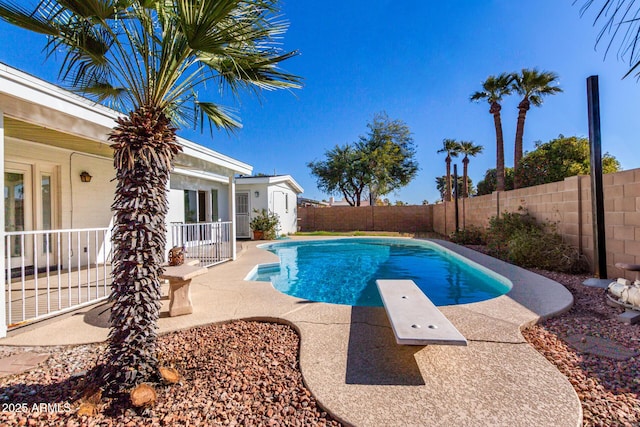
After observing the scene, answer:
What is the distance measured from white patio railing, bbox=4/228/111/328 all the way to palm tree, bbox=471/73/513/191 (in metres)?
17.9

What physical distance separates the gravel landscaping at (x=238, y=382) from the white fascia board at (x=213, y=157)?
4.54 m

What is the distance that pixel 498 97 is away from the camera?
16.3m

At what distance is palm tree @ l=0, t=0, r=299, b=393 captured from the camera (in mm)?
2471

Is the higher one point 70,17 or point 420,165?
point 420,165

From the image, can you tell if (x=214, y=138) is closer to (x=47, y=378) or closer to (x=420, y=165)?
(x=47, y=378)

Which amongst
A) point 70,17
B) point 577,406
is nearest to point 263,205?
point 70,17

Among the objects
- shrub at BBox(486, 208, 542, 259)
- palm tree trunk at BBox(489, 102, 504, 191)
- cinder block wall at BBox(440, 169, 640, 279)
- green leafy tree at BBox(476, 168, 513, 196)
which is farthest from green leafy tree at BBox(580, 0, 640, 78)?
green leafy tree at BBox(476, 168, 513, 196)

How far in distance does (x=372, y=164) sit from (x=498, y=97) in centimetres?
1047

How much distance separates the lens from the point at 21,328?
384 cm

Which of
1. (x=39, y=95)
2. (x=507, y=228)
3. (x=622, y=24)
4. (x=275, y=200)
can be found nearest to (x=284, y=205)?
(x=275, y=200)

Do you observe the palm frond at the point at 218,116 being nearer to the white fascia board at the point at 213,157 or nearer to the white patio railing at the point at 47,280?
the white fascia board at the point at 213,157

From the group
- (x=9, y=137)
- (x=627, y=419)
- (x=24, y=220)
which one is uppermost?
(x=9, y=137)

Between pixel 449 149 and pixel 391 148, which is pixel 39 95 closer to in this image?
pixel 391 148

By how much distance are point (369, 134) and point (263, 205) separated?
14.6 metres
